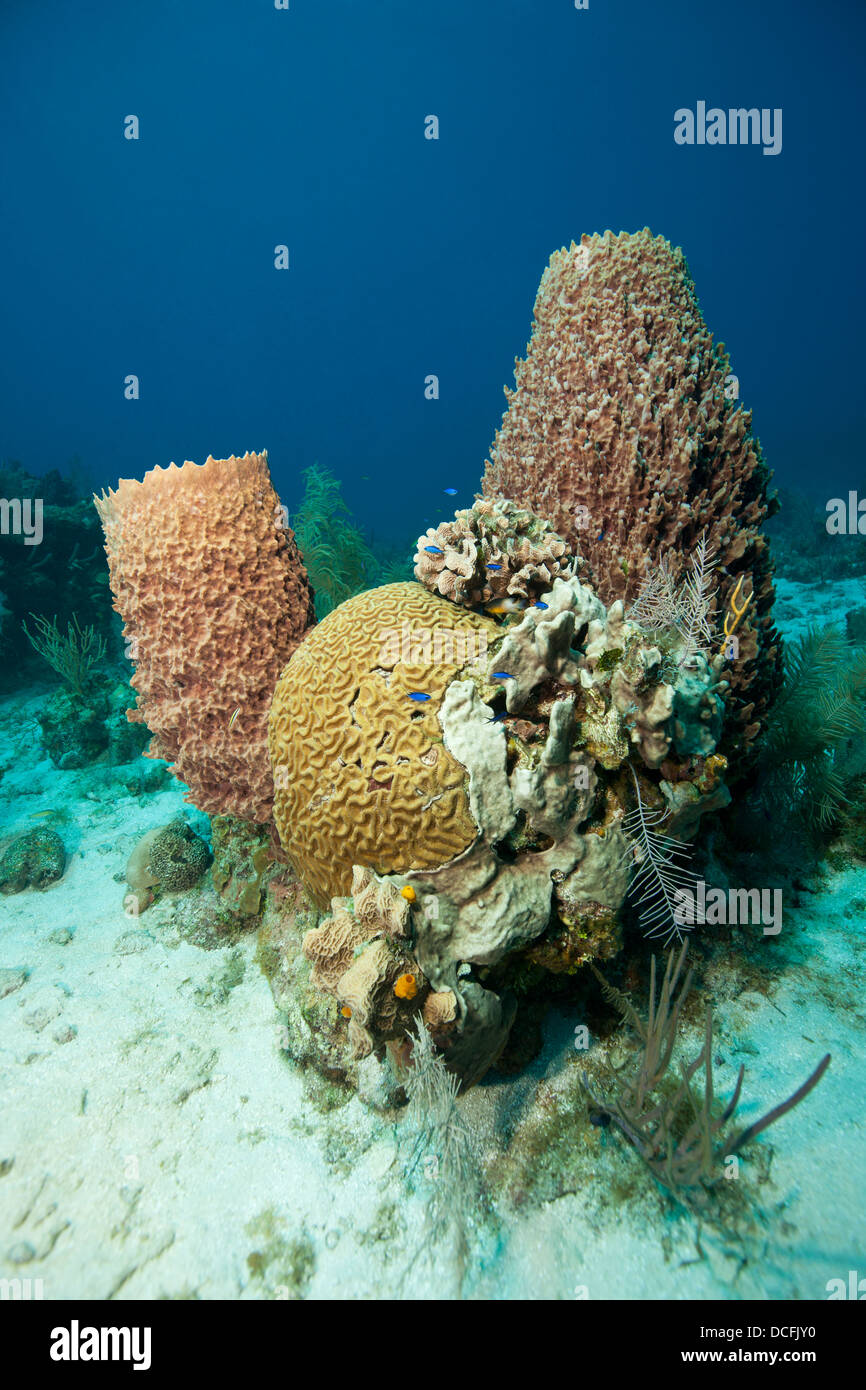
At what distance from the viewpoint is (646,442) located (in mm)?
4012

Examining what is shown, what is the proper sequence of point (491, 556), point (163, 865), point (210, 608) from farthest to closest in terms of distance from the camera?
point (163, 865), point (210, 608), point (491, 556)

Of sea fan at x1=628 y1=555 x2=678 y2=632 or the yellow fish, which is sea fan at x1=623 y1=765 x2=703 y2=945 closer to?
sea fan at x1=628 y1=555 x2=678 y2=632

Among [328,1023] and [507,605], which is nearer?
[328,1023]

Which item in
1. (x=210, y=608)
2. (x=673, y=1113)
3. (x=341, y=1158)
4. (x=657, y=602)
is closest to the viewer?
(x=673, y=1113)

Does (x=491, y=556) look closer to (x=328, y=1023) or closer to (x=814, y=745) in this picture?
(x=328, y=1023)

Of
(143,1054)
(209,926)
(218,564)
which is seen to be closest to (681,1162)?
(143,1054)

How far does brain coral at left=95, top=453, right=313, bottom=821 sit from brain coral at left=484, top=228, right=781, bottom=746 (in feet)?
7.24

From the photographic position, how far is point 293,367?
125438 mm

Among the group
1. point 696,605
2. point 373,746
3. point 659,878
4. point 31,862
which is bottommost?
point 31,862

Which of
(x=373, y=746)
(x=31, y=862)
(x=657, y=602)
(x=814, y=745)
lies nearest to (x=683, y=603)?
(x=657, y=602)

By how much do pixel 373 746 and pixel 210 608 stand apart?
1.81m

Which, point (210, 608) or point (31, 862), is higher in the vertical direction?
point (210, 608)

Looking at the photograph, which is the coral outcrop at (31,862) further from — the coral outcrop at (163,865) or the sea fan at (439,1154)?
the sea fan at (439,1154)
